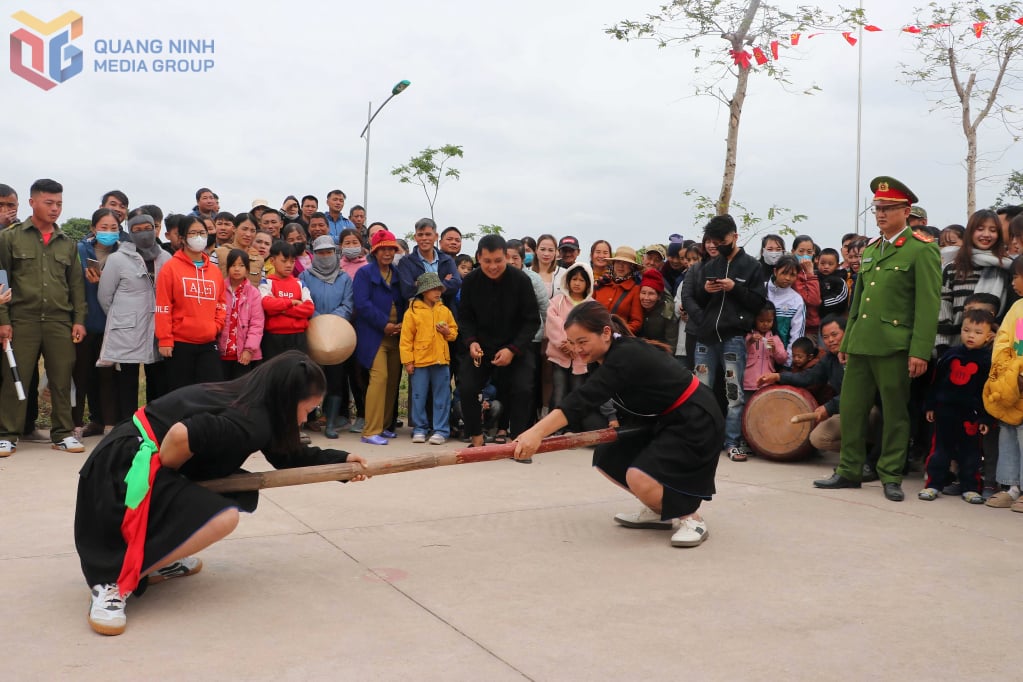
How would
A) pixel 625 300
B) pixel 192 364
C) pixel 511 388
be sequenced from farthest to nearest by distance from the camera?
1. pixel 625 300
2. pixel 511 388
3. pixel 192 364

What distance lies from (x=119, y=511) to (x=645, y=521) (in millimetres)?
2854

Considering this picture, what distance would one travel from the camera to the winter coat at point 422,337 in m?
7.86

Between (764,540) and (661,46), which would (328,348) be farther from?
(661,46)

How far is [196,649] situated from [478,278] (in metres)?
4.86

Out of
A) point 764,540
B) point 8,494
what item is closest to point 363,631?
point 764,540

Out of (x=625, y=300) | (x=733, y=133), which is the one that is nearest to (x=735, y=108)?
(x=733, y=133)

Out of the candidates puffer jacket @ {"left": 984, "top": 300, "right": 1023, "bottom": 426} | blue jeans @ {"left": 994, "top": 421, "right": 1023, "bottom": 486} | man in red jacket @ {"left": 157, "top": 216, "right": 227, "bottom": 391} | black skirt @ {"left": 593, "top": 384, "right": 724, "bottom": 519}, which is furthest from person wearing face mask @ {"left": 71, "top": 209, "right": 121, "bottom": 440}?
blue jeans @ {"left": 994, "top": 421, "right": 1023, "bottom": 486}

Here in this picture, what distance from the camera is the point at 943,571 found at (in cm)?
434

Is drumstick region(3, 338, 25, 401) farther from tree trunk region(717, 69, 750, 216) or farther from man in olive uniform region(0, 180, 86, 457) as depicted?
tree trunk region(717, 69, 750, 216)

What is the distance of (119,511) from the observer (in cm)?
357

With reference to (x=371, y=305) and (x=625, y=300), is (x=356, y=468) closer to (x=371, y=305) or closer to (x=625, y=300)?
(x=371, y=305)

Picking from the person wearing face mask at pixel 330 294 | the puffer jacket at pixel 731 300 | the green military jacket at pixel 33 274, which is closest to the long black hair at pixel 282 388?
the green military jacket at pixel 33 274

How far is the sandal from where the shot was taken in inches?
294

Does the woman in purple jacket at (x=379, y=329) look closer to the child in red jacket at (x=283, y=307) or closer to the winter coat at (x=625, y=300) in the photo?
the child in red jacket at (x=283, y=307)
